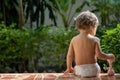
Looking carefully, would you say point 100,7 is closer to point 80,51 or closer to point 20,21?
point 20,21

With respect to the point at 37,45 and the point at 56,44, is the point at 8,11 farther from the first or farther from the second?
the point at 56,44

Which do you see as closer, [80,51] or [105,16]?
[80,51]

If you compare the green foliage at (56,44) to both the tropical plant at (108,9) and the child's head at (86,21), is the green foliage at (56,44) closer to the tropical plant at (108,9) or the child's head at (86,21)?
the tropical plant at (108,9)

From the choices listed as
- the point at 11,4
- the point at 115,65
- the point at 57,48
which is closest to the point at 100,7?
the point at 57,48

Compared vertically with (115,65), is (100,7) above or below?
above

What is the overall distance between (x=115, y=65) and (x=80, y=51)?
1.13 meters

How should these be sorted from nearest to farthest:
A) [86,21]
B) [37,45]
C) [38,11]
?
[86,21], [37,45], [38,11]

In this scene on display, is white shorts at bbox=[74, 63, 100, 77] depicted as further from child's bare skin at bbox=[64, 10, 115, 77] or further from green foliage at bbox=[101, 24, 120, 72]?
green foliage at bbox=[101, 24, 120, 72]

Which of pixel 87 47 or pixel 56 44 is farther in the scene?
pixel 56 44

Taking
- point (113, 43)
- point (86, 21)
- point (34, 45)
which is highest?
point (86, 21)

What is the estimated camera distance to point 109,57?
11.5 ft

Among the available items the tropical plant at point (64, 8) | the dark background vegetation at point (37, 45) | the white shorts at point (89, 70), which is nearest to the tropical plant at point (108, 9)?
the dark background vegetation at point (37, 45)

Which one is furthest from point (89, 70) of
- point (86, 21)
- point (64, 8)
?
point (64, 8)

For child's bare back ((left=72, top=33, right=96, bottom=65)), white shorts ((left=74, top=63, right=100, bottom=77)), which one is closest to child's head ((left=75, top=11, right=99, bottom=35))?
child's bare back ((left=72, top=33, right=96, bottom=65))
